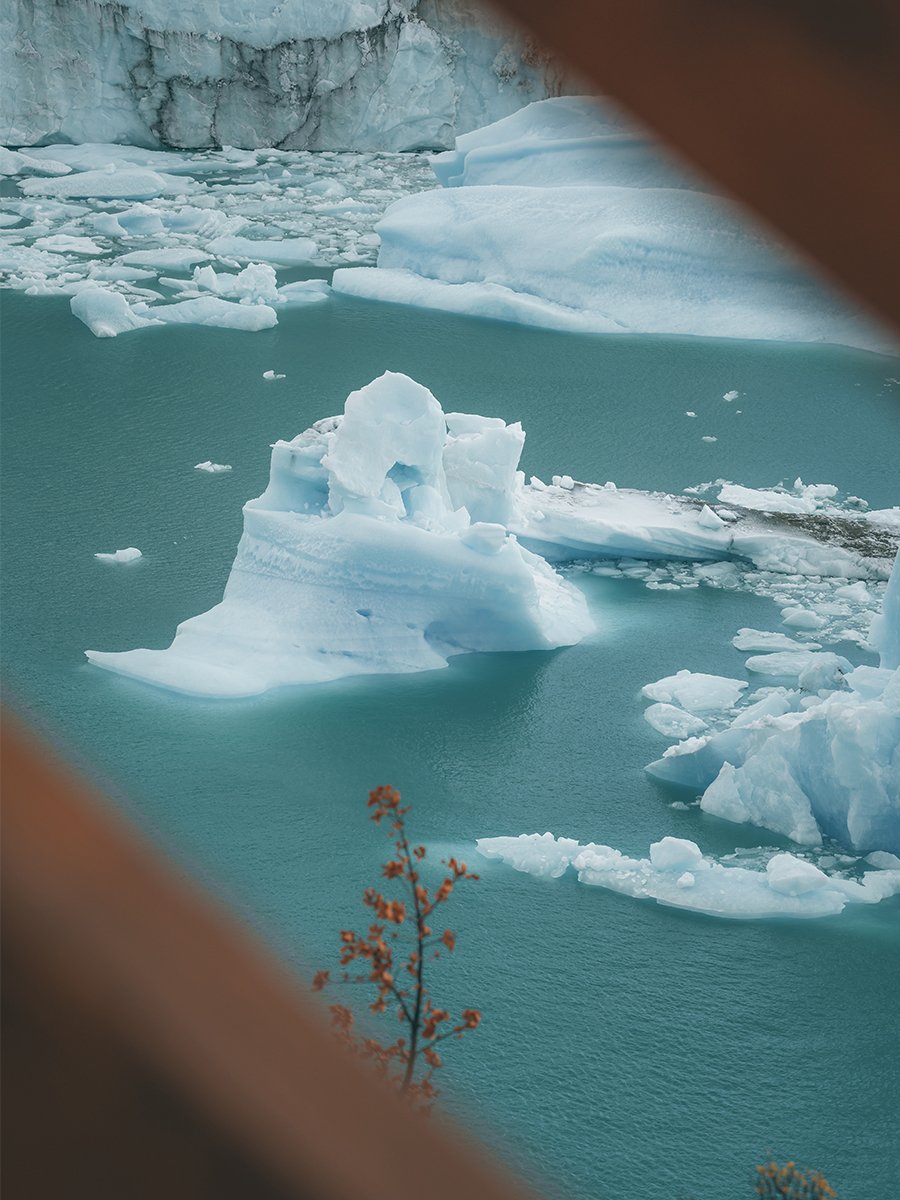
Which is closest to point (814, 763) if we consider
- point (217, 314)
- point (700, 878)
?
point (700, 878)

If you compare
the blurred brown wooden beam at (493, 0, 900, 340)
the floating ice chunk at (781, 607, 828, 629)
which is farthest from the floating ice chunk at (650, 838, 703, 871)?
the blurred brown wooden beam at (493, 0, 900, 340)

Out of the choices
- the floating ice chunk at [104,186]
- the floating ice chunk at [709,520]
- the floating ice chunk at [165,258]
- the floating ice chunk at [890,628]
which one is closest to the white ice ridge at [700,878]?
the floating ice chunk at [890,628]

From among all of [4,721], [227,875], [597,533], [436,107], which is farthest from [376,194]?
[4,721]

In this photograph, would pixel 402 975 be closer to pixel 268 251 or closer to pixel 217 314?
pixel 217 314

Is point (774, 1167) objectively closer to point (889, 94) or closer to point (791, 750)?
point (791, 750)

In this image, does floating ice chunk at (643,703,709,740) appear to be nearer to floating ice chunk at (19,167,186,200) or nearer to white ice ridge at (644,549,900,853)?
white ice ridge at (644,549,900,853)
